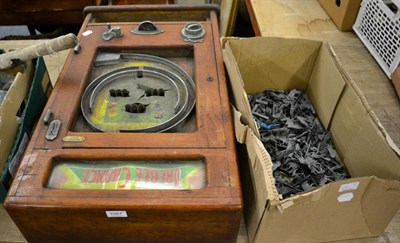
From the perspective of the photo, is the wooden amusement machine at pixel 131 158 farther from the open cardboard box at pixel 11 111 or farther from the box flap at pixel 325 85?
the box flap at pixel 325 85

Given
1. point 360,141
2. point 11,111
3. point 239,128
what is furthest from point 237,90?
point 11,111

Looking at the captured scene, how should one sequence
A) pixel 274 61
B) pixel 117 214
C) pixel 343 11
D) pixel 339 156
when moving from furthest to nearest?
pixel 343 11 < pixel 274 61 < pixel 339 156 < pixel 117 214

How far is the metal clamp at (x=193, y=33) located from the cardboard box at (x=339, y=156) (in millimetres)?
107

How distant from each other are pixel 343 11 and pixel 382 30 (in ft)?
0.88

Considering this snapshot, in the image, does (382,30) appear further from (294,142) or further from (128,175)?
(128,175)

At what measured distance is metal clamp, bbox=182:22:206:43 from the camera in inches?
48.1

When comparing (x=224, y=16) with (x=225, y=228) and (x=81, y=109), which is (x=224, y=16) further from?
(x=225, y=228)

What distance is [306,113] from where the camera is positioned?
1.34 metres

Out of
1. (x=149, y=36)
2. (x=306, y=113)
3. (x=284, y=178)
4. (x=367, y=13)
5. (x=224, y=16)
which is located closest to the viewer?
(x=284, y=178)

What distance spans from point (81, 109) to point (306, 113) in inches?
32.9

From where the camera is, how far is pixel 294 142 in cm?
121

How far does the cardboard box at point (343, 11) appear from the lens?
5.11 ft

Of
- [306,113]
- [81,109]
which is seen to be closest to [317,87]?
[306,113]

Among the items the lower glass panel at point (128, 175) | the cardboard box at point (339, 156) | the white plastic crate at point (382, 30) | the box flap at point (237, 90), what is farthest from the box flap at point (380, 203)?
the white plastic crate at point (382, 30)
